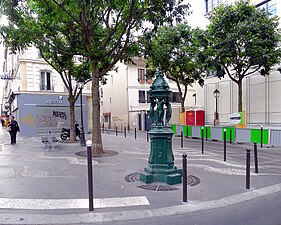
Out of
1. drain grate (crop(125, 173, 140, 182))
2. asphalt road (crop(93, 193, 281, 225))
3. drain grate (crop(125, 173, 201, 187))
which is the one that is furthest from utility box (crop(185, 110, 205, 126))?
asphalt road (crop(93, 193, 281, 225))

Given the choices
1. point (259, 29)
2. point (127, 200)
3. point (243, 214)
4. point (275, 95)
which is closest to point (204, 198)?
point (243, 214)

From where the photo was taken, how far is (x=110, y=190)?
5949 millimetres

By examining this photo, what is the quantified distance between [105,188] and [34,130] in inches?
718

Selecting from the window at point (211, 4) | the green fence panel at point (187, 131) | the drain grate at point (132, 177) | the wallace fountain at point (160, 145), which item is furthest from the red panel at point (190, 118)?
the wallace fountain at point (160, 145)

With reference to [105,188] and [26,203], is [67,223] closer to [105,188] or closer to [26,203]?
[26,203]

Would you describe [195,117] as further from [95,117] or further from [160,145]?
[160,145]

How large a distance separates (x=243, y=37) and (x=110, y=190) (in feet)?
43.2

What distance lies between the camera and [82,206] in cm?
493

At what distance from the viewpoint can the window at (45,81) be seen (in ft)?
74.9

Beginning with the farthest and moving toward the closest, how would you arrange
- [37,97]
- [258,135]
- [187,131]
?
[37,97], [187,131], [258,135]

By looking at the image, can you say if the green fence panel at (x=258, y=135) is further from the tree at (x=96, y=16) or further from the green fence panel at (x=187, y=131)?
the tree at (x=96, y=16)

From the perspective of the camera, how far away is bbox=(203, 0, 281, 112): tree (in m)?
15.1

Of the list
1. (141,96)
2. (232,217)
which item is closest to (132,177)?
(232,217)

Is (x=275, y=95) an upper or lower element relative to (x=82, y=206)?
upper
